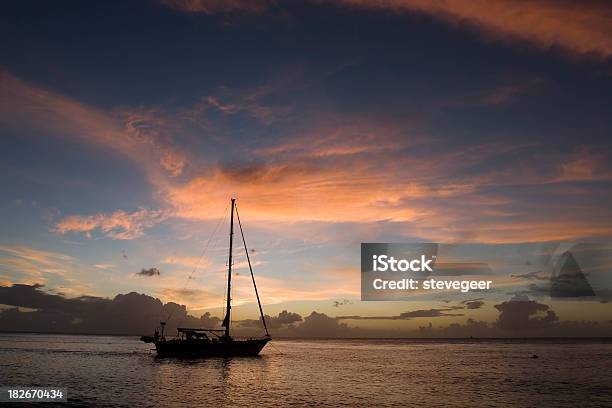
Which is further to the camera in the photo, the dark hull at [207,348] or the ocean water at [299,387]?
Answer: the dark hull at [207,348]

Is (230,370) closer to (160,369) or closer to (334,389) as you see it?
(160,369)

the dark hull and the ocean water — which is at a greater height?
the dark hull

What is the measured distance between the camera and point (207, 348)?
87.4 m

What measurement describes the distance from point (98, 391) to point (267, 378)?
23.6 metres

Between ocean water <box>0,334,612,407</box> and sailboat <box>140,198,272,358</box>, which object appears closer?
ocean water <box>0,334,612,407</box>

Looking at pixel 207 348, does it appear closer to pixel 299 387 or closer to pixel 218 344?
pixel 218 344

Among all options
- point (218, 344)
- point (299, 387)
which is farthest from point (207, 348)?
point (299, 387)

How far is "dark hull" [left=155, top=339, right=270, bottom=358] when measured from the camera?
286 feet

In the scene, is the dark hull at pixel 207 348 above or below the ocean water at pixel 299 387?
above

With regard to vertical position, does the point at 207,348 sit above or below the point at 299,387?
above

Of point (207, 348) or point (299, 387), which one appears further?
point (207, 348)

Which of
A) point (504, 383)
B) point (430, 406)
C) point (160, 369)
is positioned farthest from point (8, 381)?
point (504, 383)

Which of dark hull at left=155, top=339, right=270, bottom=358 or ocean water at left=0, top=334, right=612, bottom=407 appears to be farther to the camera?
dark hull at left=155, top=339, right=270, bottom=358

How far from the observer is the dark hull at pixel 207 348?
87.2 meters
